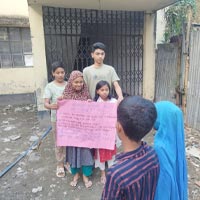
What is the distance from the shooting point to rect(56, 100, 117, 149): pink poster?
2.54 meters

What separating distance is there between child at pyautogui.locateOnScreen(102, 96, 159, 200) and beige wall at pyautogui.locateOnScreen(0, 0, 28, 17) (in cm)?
695

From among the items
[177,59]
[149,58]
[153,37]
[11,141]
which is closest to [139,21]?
[153,37]

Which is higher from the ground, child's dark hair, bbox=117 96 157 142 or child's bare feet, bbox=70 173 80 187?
child's dark hair, bbox=117 96 157 142

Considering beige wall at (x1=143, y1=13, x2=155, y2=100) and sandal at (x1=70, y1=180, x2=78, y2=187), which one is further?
beige wall at (x1=143, y1=13, x2=155, y2=100)

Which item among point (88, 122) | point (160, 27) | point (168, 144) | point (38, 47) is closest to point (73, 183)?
point (88, 122)

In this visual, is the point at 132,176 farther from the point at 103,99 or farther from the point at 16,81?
the point at 16,81

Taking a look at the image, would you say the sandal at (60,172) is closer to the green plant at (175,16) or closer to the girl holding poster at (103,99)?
the girl holding poster at (103,99)

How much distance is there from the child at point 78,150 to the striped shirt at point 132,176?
61.8 inches

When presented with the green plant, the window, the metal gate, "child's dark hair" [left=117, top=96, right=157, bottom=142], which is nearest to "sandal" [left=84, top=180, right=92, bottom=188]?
"child's dark hair" [left=117, top=96, right=157, bottom=142]

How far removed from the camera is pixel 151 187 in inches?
41.4

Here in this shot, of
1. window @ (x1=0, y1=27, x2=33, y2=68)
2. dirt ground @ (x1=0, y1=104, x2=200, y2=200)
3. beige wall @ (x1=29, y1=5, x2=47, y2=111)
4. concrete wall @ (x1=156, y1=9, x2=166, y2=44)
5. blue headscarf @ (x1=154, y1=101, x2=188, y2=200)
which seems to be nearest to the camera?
blue headscarf @ (x1=154, y1=101, x2=188, y2=200)

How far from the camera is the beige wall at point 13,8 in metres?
6.61

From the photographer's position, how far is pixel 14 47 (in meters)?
7.03

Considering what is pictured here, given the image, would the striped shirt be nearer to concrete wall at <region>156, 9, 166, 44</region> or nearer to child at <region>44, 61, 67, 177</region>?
child at <region>44, 61, 67, 177</region>
